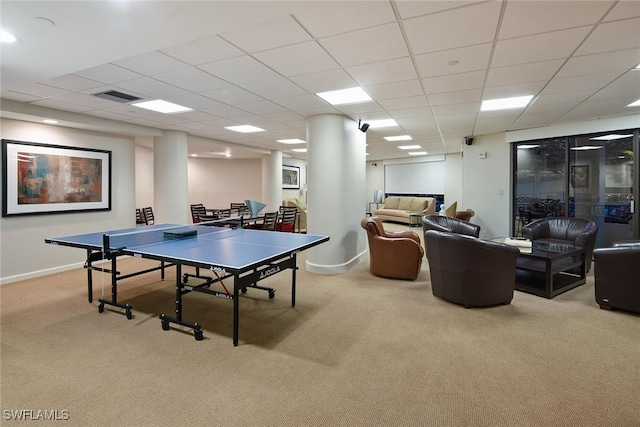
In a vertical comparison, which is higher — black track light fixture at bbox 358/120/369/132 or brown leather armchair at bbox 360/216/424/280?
black track light fixture at bbox 358/120/369/132

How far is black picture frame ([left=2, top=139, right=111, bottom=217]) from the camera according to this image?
4668 millimetres

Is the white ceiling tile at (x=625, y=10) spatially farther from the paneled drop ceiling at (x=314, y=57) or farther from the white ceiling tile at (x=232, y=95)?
the white ceiling tile at (x=232, y=95)

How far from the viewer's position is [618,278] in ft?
11.4

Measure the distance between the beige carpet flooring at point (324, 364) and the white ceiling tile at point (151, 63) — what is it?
8.41ft

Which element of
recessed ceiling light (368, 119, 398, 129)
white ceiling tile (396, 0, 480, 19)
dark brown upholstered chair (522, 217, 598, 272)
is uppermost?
recessed ceiling light (368, 119, 398, 129)

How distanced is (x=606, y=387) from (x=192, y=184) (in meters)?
12.1

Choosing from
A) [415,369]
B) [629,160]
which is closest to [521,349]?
[415,369]

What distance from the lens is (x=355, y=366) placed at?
2510mm

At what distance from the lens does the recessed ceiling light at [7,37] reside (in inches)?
85.7

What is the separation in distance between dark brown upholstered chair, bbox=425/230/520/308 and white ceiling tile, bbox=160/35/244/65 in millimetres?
2910

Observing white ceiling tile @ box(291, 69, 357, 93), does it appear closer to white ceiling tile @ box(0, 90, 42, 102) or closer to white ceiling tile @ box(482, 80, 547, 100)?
white ceiling tile @ box(482, 80, 547, 100)

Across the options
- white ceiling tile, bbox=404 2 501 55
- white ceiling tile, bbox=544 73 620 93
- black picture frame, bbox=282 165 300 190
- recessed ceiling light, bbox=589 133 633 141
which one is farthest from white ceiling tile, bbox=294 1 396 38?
black picture frame, bbox=282 165 300 190

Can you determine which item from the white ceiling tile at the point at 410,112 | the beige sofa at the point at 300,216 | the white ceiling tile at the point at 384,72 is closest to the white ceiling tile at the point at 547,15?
the white ceiling tile at the point at 384,72

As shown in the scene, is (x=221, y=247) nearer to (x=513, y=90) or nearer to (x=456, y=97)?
(x=456, y=97)
